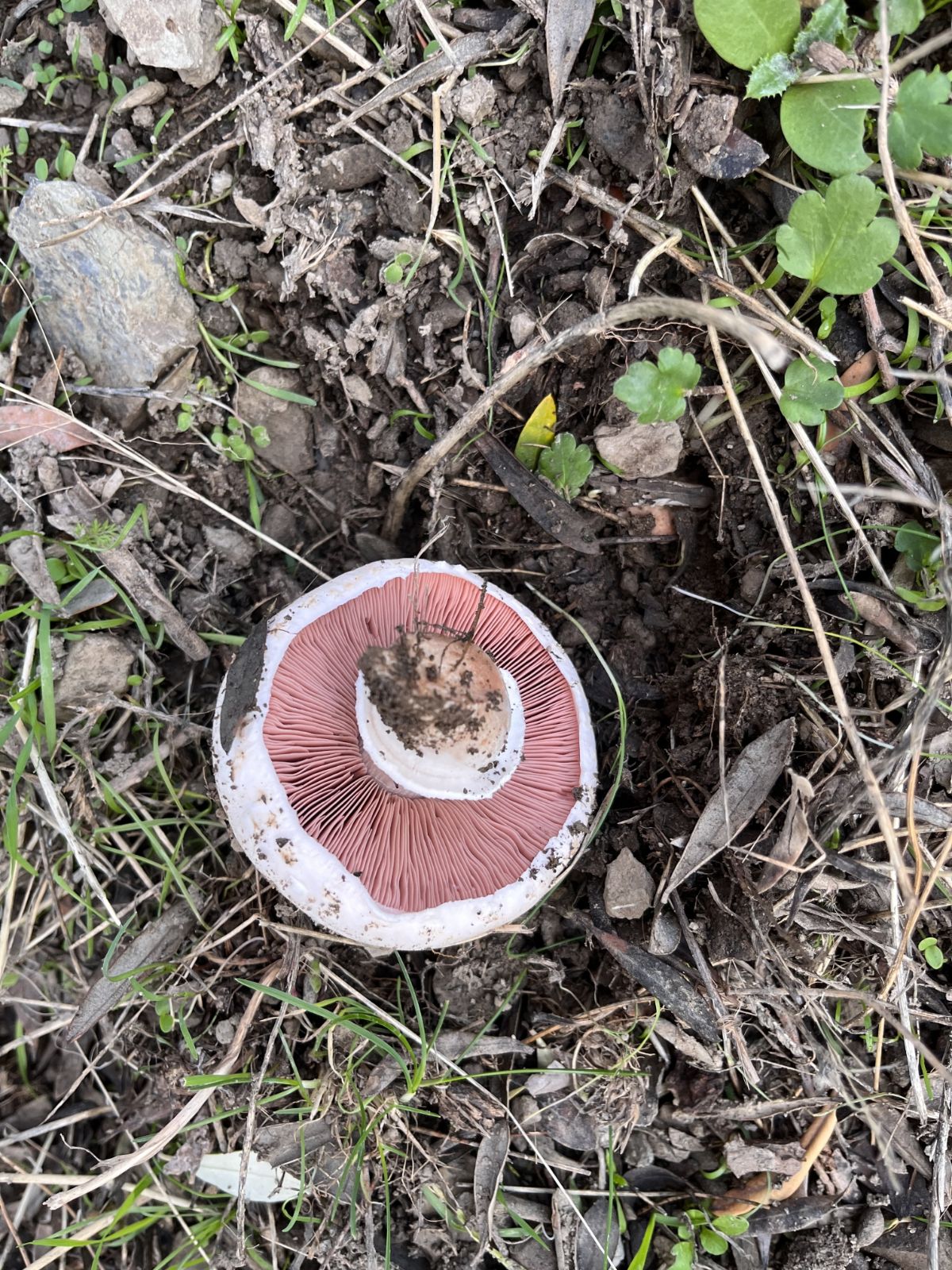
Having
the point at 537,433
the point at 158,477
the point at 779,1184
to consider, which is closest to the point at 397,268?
the point at 537,433

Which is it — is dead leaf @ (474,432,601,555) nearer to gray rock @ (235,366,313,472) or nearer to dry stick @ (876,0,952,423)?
gray rock @ (235,366,313,472)

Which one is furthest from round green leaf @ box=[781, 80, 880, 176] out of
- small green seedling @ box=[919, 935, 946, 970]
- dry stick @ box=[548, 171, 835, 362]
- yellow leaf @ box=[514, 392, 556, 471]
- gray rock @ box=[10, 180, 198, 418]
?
small green seedling @ box=[919, 935, 946, 970]

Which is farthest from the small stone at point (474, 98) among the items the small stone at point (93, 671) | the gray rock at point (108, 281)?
the small stone at point (93, 671)

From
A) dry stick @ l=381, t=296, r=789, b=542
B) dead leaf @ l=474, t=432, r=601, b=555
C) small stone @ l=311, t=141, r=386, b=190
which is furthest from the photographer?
dead leaf @ l=474, t=432, r=601, b=555

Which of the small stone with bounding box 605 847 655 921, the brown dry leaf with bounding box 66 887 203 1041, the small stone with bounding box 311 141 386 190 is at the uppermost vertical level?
the small stone with bounding box 311 141 386 190

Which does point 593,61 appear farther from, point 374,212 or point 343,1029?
point 343,1029

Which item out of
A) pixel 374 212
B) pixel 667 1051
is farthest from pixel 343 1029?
pixel 374 212

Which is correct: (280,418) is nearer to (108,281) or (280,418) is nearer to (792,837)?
(108,281)
